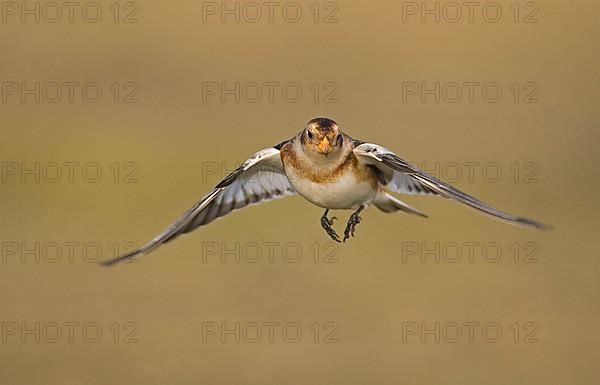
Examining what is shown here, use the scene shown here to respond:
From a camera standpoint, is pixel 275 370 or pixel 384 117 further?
pixel 384 117

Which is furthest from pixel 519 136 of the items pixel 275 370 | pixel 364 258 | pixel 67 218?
pixel 275 370

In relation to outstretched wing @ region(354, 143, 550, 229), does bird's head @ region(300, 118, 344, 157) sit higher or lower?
higher

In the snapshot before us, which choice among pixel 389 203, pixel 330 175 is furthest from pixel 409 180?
pixel 330 175

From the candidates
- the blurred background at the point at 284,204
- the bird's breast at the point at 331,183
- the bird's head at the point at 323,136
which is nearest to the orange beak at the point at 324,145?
the bird's head at the point at 323,136

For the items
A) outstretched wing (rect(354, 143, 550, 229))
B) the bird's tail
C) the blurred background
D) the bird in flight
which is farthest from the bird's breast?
the blurred background

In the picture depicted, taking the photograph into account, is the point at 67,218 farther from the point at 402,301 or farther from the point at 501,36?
the point at 501,36

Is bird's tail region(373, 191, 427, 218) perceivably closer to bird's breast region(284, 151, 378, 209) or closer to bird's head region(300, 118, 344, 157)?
bird's breast region(284, 151, 378, 209)
